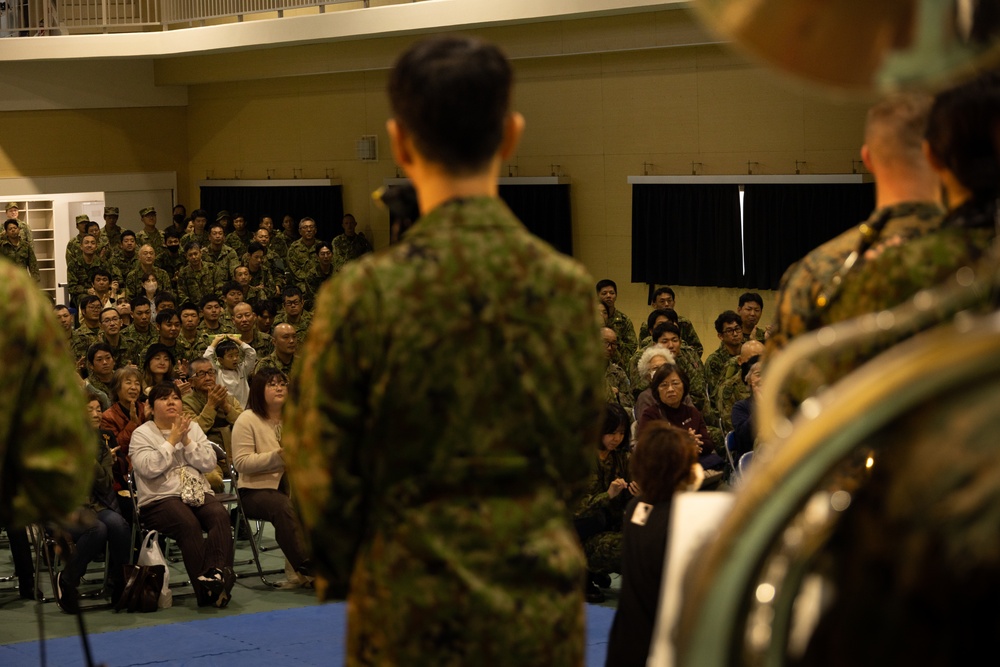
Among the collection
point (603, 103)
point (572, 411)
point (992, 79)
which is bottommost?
point (572, 411)

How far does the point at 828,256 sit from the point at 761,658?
128 centimetres

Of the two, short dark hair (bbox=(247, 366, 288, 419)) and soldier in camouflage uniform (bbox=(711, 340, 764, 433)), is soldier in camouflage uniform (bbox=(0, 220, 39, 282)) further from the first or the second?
soldier in camouflage uniform (bbox=(711, 340, 764, 433))

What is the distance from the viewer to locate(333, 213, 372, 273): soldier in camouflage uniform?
14664 mm

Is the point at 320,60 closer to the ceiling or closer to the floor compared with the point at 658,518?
closer to the ceiling

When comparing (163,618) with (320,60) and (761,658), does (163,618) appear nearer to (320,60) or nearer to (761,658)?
(761,658)

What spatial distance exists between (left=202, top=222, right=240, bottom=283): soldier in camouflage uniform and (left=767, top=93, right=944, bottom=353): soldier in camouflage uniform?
41.6 ft

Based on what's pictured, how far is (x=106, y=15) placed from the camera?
16.1m

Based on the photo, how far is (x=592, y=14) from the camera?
468 inches

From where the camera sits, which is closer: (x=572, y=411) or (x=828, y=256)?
(x=572, y=411)

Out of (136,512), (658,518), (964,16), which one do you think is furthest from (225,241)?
(964,16)

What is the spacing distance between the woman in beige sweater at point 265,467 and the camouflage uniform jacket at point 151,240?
812cm

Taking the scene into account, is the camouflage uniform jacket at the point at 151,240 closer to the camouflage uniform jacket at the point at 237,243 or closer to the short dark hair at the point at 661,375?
the camouflage uniform jacket at the point at 237,243

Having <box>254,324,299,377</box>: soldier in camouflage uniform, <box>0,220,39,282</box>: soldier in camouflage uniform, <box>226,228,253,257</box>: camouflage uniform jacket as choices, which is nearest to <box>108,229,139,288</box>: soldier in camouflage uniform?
<box>0,220,39,282</box>: soldier in camouflage uniform

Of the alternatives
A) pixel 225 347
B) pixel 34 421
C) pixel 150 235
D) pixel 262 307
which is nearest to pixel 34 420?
pixel 34 421
